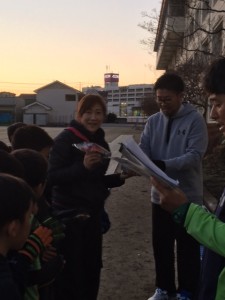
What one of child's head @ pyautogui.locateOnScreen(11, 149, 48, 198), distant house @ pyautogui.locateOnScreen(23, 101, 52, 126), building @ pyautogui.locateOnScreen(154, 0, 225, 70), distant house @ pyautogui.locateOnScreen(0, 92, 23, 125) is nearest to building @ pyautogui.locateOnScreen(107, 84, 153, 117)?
distant house @ pyautogui.locateOnScreen(23, 101, 52, 126)

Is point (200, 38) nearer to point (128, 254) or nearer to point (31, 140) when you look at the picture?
point (128, 254)

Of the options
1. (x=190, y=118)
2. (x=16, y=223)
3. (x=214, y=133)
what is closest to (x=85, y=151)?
(x=190, y=118)

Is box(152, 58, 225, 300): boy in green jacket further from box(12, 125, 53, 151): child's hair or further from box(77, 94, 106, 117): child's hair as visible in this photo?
box(77, 94, 106, 117): child's hair

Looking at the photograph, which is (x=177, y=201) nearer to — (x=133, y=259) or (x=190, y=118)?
(x=190, y=118)

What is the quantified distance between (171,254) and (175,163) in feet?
2.91

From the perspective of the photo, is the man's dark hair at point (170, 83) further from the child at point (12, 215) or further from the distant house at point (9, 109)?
the distant house at point (9, 109)

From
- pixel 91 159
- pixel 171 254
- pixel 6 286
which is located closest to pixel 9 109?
pixel 171 254

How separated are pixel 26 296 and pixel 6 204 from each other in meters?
0.62

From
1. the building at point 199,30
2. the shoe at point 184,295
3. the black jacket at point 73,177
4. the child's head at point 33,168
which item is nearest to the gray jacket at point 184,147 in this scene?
the black jacket at point 73,177

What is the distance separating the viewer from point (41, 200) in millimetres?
2701

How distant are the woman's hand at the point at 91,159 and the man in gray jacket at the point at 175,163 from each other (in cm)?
59

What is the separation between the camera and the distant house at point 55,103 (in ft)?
265

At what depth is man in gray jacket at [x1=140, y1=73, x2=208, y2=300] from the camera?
3.72m

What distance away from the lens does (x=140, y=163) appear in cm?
217
